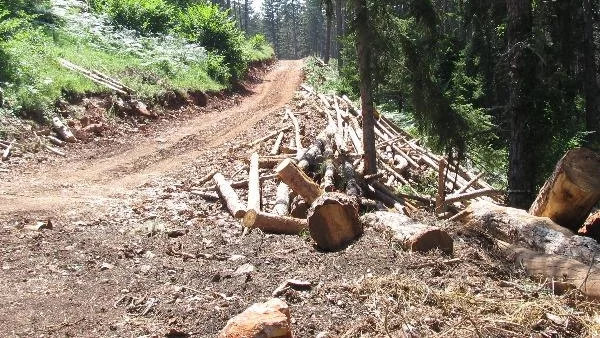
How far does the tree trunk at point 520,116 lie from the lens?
951 cm

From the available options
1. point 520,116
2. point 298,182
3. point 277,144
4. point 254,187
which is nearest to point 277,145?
point 277,144

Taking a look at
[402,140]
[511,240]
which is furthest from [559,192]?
[402,140]

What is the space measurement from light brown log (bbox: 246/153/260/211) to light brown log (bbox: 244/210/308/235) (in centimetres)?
25

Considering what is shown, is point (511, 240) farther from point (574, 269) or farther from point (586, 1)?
point (586, 1)

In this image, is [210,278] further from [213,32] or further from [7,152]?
[213,32]

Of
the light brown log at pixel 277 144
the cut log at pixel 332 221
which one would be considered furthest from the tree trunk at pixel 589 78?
the cut log at pixel 332 221

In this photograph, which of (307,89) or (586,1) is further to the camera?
(307,89)

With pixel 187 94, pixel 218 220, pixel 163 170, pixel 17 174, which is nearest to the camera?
pixel 218 220

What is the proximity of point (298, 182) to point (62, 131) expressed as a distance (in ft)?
28.9

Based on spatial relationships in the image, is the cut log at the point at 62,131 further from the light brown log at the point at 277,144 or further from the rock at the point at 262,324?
the rock at the point at 262,324

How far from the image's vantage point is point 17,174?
1106cm

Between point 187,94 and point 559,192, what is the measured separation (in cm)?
1748

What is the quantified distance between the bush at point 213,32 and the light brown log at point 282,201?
64.3 ft

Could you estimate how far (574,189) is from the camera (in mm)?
6273
